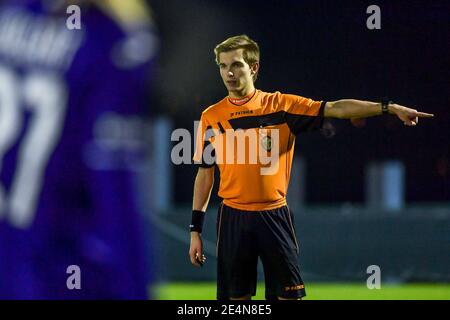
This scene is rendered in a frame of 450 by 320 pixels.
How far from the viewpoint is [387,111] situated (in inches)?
199

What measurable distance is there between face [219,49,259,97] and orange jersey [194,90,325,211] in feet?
0.25

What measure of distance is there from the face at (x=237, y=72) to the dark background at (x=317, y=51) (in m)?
1.44

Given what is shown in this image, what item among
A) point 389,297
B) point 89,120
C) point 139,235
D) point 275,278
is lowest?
point 389,297

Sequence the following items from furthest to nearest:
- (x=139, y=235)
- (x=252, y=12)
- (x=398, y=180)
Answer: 1. (x=398, y=180)
2. (x=252, y=12)
3. (x=139, y=235)

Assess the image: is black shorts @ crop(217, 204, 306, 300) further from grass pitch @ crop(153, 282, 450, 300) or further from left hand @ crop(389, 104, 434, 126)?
grass pitch @ crop(153, 282, 450, 300)

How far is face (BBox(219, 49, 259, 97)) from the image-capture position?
543cm

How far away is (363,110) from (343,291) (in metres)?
3.92

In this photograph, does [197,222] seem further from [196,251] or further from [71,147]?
[71,147]

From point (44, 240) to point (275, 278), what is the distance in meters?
1.41

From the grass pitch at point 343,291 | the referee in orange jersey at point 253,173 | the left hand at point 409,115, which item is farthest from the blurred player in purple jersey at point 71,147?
the grass pitch at point 343,291

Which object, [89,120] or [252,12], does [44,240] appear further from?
[252,12]

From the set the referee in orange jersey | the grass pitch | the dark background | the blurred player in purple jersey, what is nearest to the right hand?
the referee in orange jersey

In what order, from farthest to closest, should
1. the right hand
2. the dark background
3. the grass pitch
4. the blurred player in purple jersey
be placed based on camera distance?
the grass pitch
the dark background
the right hand
the blurred player in purple jersey

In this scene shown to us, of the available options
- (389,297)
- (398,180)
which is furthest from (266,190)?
(398,180)
